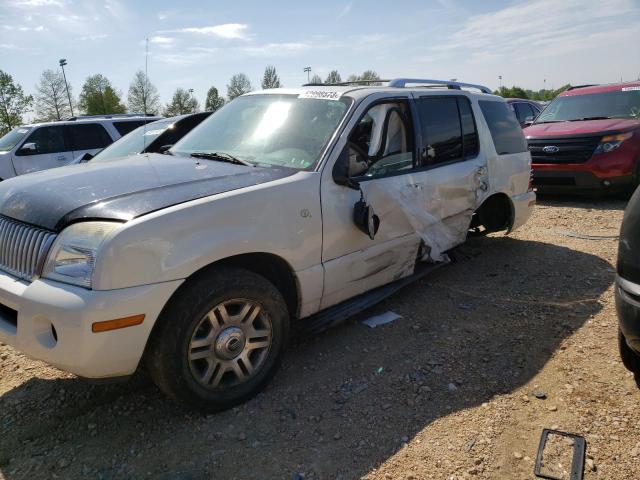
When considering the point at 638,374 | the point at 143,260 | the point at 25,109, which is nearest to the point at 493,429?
the point at 638,374

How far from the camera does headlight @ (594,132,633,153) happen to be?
7887 mm

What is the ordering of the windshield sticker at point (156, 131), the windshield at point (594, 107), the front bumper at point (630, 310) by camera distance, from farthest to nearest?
the windshield at point (594, 107), the windshield sticker at point (156, 131), the front bumper at point (630, 310)

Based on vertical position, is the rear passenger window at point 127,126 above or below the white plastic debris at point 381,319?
above

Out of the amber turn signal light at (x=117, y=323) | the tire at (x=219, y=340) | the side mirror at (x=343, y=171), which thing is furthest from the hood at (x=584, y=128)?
the amber turn signal light at (x=117, y=323)

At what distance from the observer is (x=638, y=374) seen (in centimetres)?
293

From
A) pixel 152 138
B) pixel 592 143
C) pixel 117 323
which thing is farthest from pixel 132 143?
pixel 592 143

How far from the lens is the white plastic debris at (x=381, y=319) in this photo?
3.95 m

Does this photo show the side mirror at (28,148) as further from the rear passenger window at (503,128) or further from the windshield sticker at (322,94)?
the rear passenger window at (503,128)

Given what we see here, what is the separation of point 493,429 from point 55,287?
234cm

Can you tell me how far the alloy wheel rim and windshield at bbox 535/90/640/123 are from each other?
8311 millimetres

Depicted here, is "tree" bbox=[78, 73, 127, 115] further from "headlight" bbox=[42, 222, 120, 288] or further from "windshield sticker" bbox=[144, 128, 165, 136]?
"headlight" bbox=[42, 222, 120, 288]

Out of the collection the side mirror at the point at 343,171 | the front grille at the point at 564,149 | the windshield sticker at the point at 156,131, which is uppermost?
the windshield sticker at the point at 156,131

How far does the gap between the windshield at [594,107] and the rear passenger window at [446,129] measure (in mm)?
5477

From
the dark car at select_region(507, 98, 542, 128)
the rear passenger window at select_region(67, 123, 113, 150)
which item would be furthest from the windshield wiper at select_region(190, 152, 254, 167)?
the dark car at select_region(507, 98, 542, 128)
